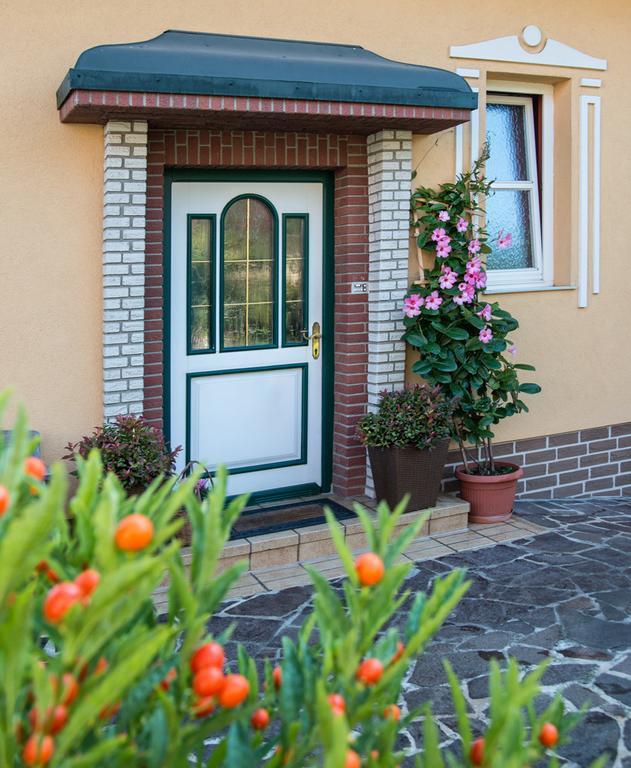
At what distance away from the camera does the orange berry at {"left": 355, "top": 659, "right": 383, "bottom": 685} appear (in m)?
1.68

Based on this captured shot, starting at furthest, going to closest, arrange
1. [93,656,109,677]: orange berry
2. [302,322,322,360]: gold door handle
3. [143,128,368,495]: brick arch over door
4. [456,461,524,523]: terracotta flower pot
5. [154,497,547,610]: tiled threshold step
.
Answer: [302,322,322,360]: gold door handle, [456,461,524,523]: terracotta flower pot, [143,128,368,495]: brick arch over door, [154,497,547,610]: tiled threshold step, [93,656,109,677]: orange berry

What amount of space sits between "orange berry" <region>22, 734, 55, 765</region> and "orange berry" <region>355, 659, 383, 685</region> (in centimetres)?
55

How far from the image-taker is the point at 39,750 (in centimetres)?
135

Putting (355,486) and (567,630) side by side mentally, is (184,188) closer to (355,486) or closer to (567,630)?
(355,486)

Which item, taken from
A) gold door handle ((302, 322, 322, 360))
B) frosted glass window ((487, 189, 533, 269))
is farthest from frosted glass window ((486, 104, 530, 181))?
gold door handle ((302, 322, 322, 360))

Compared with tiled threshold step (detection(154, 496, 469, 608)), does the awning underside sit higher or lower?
higher

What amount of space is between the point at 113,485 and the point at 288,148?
510 centimetres

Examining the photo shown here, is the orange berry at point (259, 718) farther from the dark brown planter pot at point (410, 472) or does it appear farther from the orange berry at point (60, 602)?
the dark brown planter pot at point (410, 472)


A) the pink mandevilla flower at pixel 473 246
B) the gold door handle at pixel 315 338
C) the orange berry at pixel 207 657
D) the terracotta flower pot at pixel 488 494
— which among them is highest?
the pink mandevilla flower at pixel 473 246

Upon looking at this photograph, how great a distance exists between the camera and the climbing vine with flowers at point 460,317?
6.60 m

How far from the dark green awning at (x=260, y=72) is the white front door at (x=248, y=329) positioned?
2.97 ft

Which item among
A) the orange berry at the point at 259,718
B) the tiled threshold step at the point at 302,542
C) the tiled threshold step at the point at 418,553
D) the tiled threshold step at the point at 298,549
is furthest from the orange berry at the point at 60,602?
the tiled threshold step at the point at 302,542

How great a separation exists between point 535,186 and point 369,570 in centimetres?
655

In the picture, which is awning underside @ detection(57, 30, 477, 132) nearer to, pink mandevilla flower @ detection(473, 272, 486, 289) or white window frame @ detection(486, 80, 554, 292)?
pink mandevilla flower @ detection(473, 272, 486, 289)
